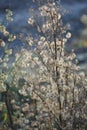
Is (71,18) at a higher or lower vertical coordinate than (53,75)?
higher

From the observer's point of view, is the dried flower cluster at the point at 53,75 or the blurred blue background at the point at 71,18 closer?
the dried flower cluster at the point at 53,75

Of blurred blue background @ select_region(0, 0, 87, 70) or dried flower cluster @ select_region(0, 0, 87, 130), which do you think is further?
blurred blue background @ select_region(0, 0, 87, 70)

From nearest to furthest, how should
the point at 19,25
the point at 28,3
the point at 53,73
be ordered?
1. the point at 53,73
2. the point at 19,25
3. the point at 28,3

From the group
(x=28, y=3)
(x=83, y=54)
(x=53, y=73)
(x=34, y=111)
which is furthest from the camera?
(x=28, y=3)

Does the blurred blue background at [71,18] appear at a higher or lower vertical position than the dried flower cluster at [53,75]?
higher

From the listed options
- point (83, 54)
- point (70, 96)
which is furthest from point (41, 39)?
point (83, 54)

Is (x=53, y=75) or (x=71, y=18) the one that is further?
(x=71, y=18)

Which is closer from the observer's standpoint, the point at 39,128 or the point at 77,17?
the point at 39,128

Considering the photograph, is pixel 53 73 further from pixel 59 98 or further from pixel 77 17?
pixel 77 17
